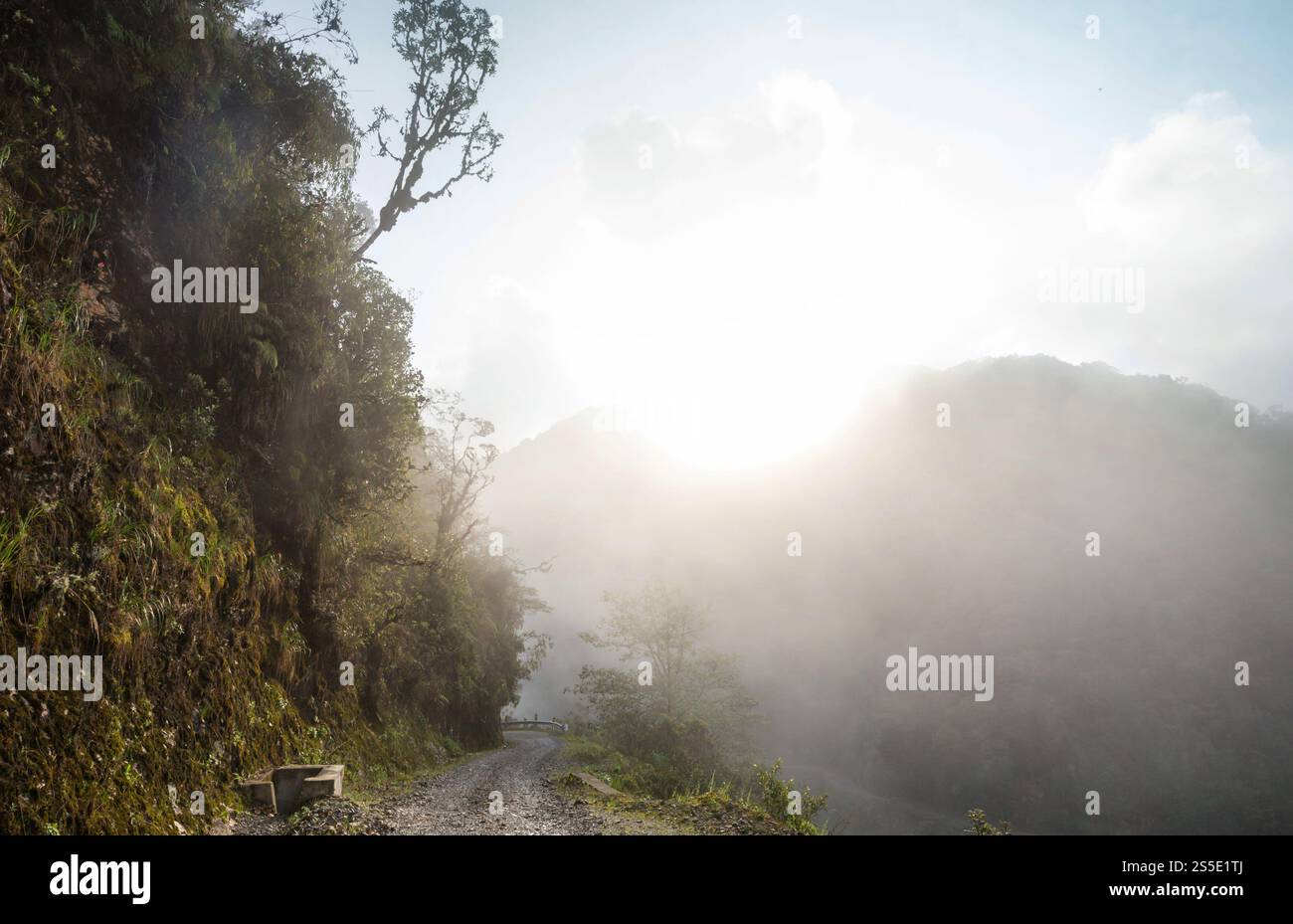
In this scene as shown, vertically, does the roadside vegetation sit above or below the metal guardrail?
above

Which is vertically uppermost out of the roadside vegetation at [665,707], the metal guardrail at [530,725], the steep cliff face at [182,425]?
the steep cliff face at [182,425]

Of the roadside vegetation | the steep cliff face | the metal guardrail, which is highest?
the steep cliff face

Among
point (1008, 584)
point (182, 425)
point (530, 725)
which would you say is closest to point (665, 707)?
point (182, 425)

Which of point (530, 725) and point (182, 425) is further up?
point (182, 425)

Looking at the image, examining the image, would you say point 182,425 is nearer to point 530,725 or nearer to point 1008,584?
point 530,725

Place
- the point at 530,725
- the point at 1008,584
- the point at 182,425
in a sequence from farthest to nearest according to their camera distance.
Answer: the point at 1008,584 → the point at 530,725 → the point at 182,425

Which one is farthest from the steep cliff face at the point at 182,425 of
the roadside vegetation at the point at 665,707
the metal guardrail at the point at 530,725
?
the metal guardrail at the point at 530,725

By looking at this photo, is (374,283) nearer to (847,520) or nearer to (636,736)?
(636,736)

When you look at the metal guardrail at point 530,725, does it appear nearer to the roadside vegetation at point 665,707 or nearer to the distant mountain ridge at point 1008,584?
the distant mountain ridge at point 1008,584

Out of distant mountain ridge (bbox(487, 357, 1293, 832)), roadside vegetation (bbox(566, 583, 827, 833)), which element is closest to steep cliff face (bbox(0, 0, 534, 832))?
roadside vegetation (bbox(566, 583, 827, 833))

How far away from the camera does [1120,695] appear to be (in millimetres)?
67938

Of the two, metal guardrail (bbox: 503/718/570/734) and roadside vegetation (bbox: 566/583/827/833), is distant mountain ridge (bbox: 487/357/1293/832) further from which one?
roadside vegetation (bbox: 566/583/827/833)
